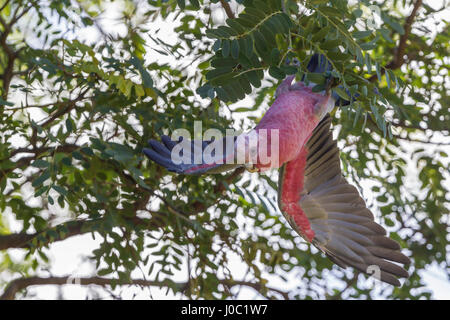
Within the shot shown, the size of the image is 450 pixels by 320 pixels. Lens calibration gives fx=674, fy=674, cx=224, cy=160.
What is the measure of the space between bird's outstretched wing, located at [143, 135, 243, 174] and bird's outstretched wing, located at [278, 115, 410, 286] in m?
0.23

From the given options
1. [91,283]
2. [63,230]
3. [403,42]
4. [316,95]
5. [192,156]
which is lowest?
[91,283]

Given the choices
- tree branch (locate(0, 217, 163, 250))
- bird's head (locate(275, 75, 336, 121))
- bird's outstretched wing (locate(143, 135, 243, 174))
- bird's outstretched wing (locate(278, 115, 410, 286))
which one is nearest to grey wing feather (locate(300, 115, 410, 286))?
bird's outstretched wing (locate(278, 115, 410, 286))

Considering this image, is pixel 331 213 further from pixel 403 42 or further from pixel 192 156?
pixel 403 42

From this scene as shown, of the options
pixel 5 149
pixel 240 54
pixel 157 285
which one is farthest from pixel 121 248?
pixel 240 54

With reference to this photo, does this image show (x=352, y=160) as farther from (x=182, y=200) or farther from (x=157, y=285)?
(x=157, y=285)

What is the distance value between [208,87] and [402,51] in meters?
0.94

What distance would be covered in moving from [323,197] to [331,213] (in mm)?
46

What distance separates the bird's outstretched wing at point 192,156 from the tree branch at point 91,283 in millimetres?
756

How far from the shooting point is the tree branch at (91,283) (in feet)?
7.07

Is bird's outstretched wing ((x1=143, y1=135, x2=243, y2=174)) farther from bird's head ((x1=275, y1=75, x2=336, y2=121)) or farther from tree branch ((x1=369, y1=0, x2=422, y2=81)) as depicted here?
tree branch ((x1=369, y1=0, x2=422, y2=81))

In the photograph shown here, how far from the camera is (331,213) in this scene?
1.66m

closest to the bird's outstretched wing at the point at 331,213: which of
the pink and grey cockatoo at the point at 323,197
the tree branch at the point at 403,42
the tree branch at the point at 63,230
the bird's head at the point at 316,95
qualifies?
the pink and grey cockatoo at the point at 323,197

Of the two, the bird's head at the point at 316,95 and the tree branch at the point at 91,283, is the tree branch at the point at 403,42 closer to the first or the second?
the bird's head at the point at 316,95

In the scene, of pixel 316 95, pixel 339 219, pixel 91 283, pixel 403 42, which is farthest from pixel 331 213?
pixel 91 283
